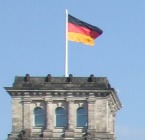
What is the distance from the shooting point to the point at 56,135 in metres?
101

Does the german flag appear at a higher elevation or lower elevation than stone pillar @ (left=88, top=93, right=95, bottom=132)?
higher

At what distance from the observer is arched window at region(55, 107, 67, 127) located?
10181 cm

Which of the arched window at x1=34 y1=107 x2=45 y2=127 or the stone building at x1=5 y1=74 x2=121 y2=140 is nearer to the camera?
the stone building at x1=5 y1=74 x2=121 y2=140

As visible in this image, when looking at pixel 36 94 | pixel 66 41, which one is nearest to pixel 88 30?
pixel 66 41

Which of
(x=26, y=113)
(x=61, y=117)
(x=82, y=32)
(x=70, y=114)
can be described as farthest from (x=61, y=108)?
(x=82, y=32)

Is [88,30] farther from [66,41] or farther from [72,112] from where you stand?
[72,112]

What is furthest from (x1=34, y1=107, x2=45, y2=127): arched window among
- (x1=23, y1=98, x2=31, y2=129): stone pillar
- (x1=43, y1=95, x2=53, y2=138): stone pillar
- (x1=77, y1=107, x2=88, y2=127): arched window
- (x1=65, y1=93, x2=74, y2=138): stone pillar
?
(x1=77, y1=107, x2=88, y2=127): arched window

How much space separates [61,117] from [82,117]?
81.0 inches

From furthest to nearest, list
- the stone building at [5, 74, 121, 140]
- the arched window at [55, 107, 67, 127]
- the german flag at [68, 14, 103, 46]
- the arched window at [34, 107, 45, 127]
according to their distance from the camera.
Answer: the german flag at [68, 14, 103, 46] < the arched window at [34, 107, 45, 127] < the arched window at [55, 107, 67, 127] < the stone building at [5, 74, 121, 140]

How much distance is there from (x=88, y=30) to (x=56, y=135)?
11424mm

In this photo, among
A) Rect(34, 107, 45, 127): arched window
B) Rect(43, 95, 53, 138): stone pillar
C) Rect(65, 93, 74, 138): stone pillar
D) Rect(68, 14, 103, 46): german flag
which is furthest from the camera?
Rect(68, 14, 103, 46): german flag

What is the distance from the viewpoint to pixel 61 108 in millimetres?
101875

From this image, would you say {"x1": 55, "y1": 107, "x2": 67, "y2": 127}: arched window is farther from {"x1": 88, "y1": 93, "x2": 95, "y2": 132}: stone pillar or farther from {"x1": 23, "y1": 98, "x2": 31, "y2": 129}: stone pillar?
{"x1": 23, "y1": 98, "x2": 31, "y2": 129}: stone pillar

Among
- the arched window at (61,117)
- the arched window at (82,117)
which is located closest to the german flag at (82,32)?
the arched window at (82,117)
